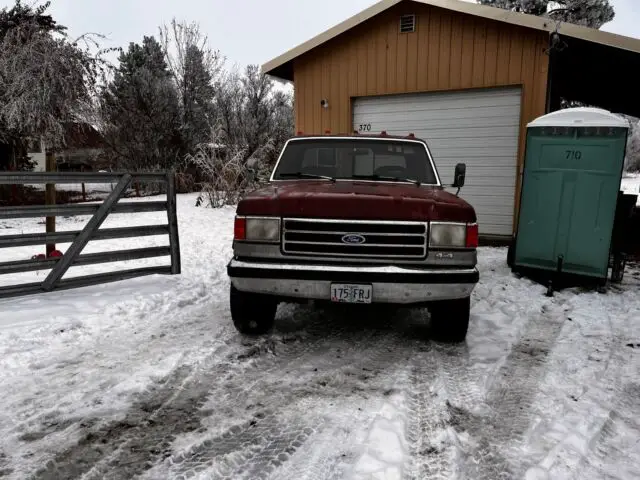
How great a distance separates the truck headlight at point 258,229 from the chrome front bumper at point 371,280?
0.70 ft

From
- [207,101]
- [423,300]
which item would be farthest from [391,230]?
[207,101]

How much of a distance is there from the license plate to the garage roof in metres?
6.25

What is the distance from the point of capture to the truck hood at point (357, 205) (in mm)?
3492

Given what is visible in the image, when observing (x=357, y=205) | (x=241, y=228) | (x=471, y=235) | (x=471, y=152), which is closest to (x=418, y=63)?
(x=471, y=152)

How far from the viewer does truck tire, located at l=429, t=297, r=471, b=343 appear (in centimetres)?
383

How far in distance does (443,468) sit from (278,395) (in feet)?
3.83

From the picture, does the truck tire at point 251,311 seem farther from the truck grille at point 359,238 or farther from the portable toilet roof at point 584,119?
the portable toilet roof at point 584,119

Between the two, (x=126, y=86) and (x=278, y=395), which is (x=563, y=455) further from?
(x=126, y=86)

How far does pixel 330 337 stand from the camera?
4.14 metres

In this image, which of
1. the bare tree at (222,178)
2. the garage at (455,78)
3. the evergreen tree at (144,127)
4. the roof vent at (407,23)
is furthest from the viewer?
the evergreen tree at (144,127)

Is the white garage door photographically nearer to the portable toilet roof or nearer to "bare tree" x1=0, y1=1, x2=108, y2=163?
the portable toilet roof

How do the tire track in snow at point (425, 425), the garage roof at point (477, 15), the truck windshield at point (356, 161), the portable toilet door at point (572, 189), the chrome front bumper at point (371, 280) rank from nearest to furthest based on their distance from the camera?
the tire track in snow at point (425, 425)
the chrome front bumper at point (371, 280)
the truck windshield at point (356, 161)
the portable toilet door at point (572, 189)
the garage roof at point (477, 15)

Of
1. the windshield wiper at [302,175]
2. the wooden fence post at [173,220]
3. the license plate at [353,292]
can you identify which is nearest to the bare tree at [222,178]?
the wooden fence post at [173,220]

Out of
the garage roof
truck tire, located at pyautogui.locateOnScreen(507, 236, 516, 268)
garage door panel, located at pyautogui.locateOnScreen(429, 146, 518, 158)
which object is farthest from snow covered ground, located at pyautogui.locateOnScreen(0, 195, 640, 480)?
garage door panel, located at pyautogui.locateOnScreen(429, 146, 518, 158)
